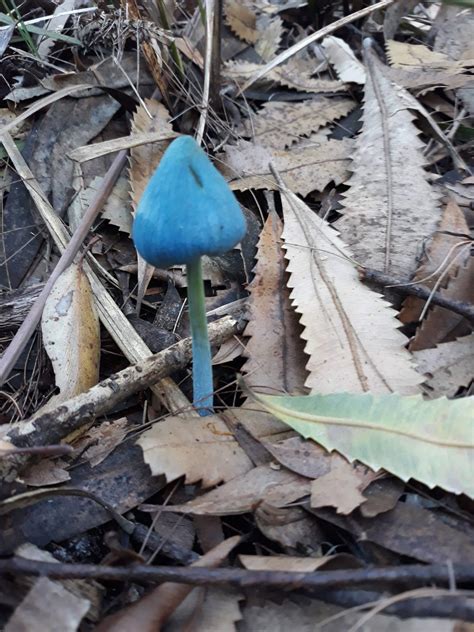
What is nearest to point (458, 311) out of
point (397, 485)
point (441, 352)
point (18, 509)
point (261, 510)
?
point (441, 352)

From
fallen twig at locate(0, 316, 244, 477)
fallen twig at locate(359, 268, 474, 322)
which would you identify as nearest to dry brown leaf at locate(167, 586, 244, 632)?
fallen twig at locate(0, 316, 244, 477)

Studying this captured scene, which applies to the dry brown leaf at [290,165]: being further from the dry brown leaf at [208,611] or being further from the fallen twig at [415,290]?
the dry brown leaf at [208,611]

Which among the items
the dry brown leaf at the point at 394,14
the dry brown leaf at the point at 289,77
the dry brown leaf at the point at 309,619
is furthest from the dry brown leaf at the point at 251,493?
the dry brown leaf at the point at 394,14

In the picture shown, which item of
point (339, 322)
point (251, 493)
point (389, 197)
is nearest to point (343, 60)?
point (389, 197)

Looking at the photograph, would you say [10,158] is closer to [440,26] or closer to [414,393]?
[414,393]

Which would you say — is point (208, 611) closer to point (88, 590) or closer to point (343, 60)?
point (88, 590)

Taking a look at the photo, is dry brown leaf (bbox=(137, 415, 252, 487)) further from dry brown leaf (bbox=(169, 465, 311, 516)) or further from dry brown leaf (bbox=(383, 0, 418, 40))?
dry brown leaf (bbox=(383, 0, 418, 40))
